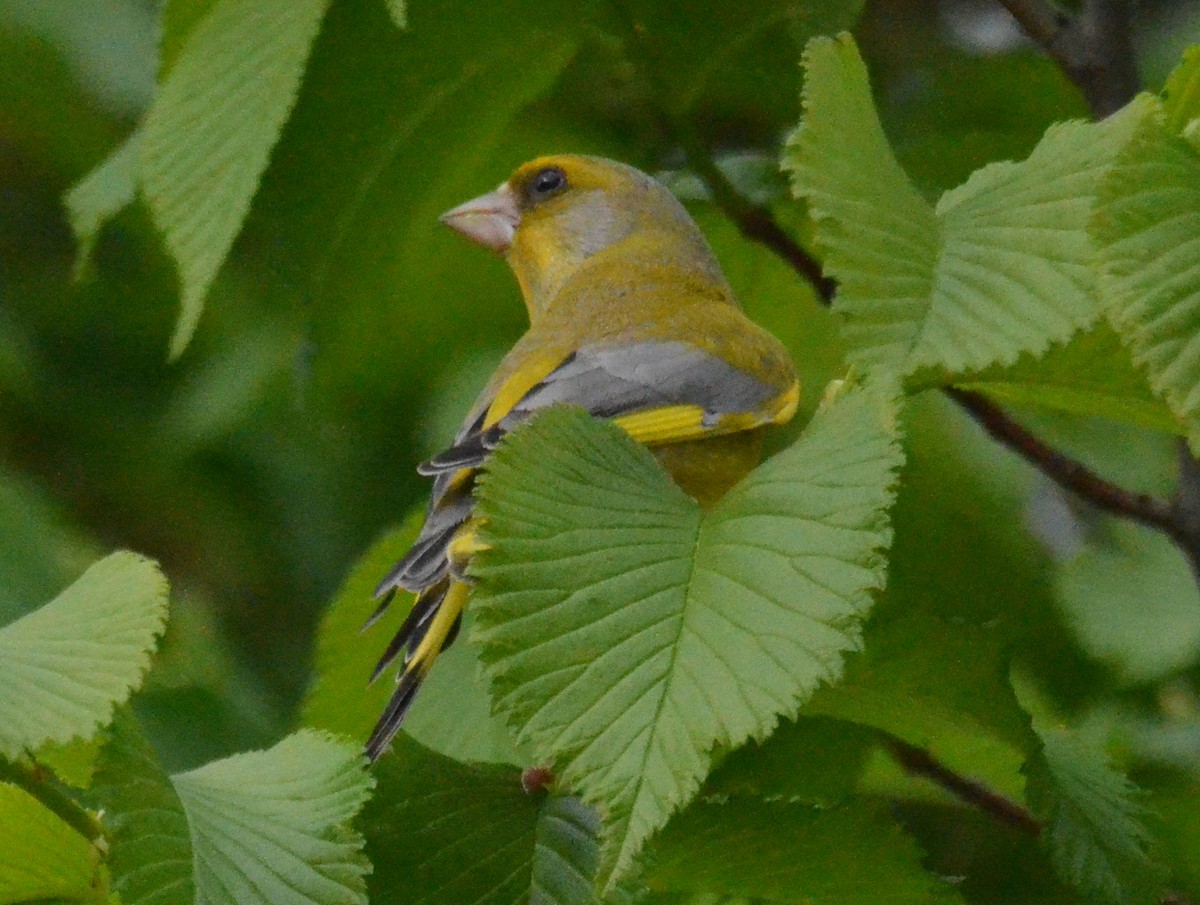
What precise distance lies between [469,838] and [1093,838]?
1.58 feet

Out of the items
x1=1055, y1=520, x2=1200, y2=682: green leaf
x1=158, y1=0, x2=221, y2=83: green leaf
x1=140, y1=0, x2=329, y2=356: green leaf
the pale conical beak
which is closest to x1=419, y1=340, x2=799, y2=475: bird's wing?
x1=140, y1=0, x2=329, y2=356: green leaf

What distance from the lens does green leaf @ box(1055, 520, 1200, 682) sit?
8.07 ft

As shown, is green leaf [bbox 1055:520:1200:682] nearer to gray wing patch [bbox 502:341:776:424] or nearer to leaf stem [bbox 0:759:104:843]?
gray wing patch [bbox 502:341:776:424]

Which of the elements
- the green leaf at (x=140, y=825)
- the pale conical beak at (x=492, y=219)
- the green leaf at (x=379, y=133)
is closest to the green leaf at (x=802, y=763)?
the green leaf at (x=140, y=825)

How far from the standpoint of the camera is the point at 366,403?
3555mm

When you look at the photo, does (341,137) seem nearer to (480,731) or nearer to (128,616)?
(480,731)

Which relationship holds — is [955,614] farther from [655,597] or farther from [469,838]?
[655,597]

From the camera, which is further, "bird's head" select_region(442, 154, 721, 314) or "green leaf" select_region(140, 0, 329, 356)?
"bird's head" select_region(442, 154, 721, 314)

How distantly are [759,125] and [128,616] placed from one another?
2746 millimetres

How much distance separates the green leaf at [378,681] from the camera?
5.68 feet

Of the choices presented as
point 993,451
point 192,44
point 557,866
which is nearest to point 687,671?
point 557,866

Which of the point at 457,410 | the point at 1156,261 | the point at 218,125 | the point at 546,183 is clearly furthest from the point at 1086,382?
the point at 457,410

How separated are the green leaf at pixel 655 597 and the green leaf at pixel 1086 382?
21 centimetres

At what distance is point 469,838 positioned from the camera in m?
1.31
